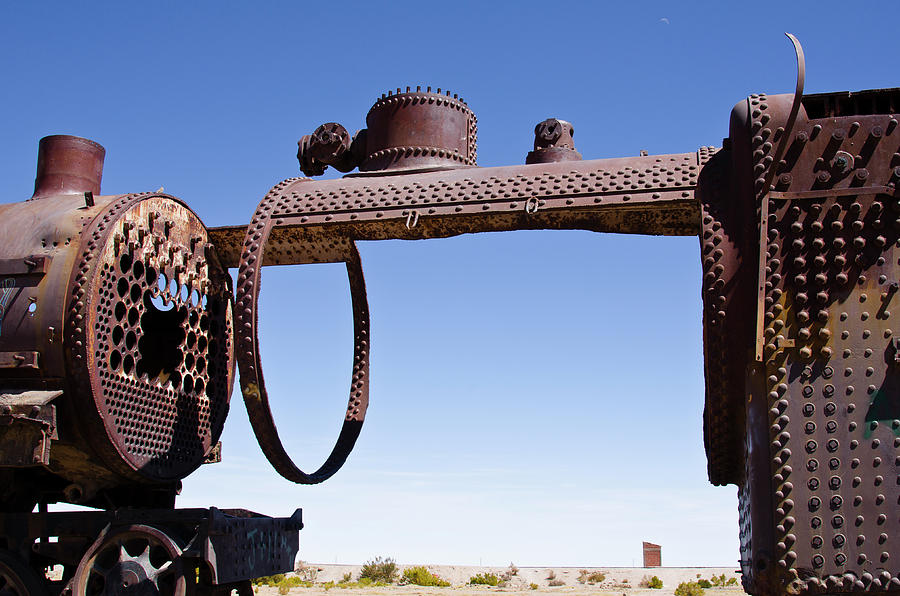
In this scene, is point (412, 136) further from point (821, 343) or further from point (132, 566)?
point (132, 566)

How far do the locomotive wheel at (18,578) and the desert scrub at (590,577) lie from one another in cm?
1491

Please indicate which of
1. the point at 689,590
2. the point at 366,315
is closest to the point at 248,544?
the point at 366,315

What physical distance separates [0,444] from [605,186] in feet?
16.3

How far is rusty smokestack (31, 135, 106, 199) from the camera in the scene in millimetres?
7711

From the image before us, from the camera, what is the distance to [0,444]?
244 inches

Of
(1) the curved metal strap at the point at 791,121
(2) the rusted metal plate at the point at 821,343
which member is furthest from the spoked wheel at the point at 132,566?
(1) the curved metal strap at the point at 791,121

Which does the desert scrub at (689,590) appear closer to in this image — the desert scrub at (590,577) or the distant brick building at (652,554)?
the desert scrub at (590,577)

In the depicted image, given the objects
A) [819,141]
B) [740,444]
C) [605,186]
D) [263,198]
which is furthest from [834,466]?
[263,198]

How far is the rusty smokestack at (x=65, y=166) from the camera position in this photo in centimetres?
771

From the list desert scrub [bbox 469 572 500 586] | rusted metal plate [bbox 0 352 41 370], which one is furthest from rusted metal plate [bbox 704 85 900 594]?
desert scrub [bbox 469 572 500 586]

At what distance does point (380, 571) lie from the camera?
19.7 metres

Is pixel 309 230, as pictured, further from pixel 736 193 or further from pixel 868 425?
pixel 868 425

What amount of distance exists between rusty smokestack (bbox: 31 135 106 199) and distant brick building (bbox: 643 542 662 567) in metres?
19.3

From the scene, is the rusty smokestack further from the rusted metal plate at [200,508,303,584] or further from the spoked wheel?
the rusted metal plate at [200,508,303,584]
